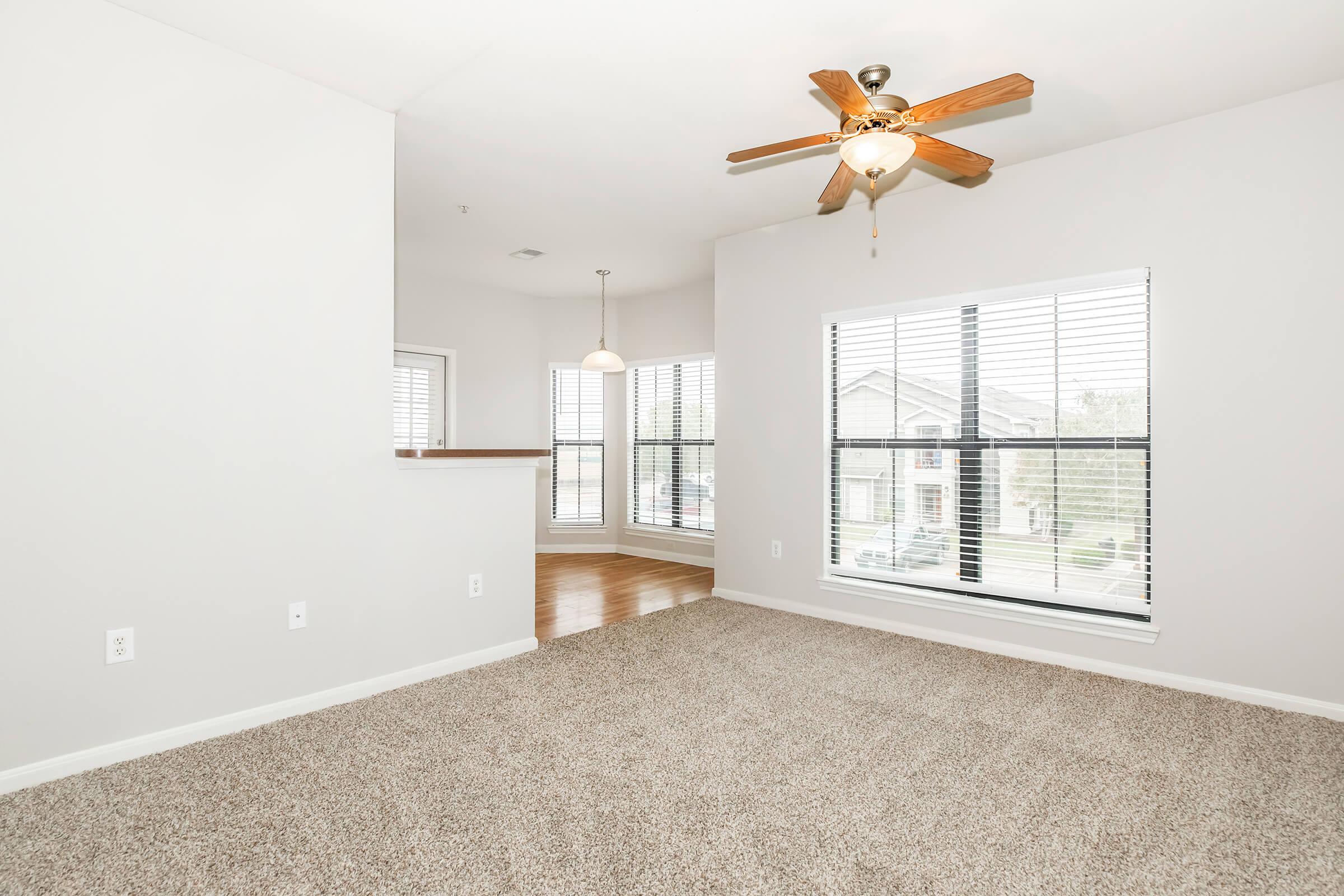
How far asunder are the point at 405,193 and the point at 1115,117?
364 centimetres

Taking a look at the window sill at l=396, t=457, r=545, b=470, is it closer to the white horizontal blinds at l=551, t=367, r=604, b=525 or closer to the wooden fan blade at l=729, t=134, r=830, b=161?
the wooden fan blade at l=729, t=134, r=830, b=161

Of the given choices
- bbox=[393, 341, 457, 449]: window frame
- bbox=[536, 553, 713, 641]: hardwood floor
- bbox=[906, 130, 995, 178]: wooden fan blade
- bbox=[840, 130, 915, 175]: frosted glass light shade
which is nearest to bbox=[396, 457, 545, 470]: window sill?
bbox=[536, 553, 713, 641]: hardwood floor

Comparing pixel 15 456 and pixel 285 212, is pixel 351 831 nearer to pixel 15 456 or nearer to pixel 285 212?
pixel 15 456

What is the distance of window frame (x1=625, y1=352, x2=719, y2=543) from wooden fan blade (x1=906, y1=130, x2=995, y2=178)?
339cm

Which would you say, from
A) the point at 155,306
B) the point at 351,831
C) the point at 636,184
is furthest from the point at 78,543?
the point at 636,184

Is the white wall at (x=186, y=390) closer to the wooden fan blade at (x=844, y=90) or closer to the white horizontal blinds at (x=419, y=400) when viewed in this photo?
the wooden fan blade at (x=844, y=90)

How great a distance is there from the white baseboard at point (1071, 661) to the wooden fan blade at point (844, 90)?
2723 millimetres

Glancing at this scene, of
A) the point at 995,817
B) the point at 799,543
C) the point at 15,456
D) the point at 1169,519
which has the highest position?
the point at 15,456

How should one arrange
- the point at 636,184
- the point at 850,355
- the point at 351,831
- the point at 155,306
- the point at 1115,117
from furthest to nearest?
1. the point at 850,355
2. the point at 636,184
3. the point at 1115,117
4. the point at 155,306
5. the point at 351,831

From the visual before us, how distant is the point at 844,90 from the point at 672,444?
4.47 meters

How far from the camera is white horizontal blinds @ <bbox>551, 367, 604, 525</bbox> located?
22.4ft

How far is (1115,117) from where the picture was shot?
296 cm

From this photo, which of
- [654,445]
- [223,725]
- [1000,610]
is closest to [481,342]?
[654,445]

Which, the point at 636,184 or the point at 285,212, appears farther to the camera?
the point at 636,184
